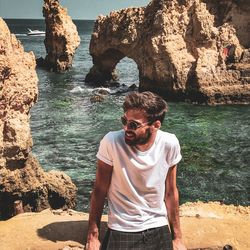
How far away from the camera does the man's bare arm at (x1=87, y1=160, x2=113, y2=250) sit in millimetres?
4285

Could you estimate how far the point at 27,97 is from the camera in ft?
31.5

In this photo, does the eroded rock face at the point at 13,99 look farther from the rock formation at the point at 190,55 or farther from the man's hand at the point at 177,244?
the rock formation at the point at 190,55

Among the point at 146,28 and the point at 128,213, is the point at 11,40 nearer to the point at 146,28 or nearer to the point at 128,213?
the point at 128,213

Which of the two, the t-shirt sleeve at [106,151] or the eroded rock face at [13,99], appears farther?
the eroded rock face at [13,99]

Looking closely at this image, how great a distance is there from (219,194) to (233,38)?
67.4ft

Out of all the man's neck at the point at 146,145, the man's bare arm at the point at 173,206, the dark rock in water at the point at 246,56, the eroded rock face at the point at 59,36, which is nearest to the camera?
the man's neck at the point at 146,145

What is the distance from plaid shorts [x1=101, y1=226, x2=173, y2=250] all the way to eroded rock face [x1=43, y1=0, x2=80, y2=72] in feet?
150

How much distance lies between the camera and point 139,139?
4.20 meters

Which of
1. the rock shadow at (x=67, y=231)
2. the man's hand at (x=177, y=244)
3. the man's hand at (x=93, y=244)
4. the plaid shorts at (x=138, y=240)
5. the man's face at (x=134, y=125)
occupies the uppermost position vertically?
the man's face at (x=134, y=125)

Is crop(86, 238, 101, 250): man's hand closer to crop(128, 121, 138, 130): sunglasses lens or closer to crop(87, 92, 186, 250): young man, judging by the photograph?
crop(87, 92, 186, 250): young man

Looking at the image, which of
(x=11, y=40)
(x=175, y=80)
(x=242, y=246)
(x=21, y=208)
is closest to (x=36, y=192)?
(x=21, y=208)

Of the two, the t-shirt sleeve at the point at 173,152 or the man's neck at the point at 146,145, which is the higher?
the man's neck at the point at 146,145

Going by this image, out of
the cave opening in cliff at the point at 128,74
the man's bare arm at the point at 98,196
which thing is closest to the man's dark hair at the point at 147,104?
the man's bare arm at the point at 98,196

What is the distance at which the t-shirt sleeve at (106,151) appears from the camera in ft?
13.8
